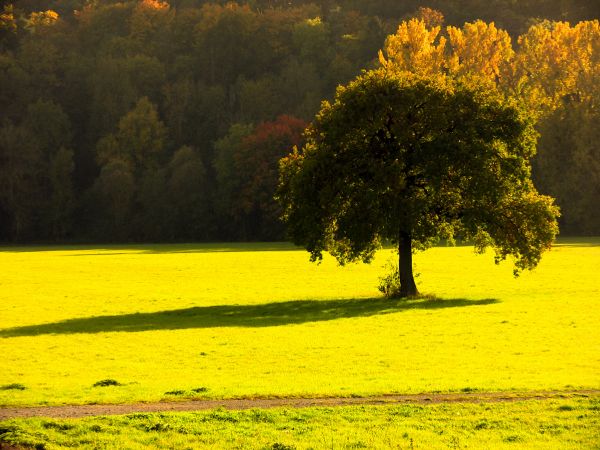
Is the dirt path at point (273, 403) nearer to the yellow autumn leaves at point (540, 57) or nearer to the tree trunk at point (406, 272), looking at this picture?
the tree trunk at point (406, 272)

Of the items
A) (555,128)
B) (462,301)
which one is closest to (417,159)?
(462,301)

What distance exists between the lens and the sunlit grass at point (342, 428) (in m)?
17.2

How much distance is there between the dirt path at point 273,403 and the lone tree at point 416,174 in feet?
79.4

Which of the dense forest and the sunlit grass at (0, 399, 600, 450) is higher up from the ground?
the dense forest

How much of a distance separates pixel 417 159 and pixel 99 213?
337 ft

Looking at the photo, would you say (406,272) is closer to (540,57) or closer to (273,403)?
(273,403)

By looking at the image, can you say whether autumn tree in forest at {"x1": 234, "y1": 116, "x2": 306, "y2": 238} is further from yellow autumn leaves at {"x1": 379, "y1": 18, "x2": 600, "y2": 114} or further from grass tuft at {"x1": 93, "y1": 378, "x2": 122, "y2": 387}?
grass tuft at {"x1": 93, "y1": 378, "x2": 122, "y2": 387}

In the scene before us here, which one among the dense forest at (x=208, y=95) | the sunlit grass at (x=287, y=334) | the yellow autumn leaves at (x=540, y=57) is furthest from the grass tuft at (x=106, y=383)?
the yellow autumn leaves at (x=540, y=57)

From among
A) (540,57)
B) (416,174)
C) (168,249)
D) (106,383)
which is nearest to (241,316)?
(416,174)

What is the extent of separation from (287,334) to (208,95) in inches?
4714

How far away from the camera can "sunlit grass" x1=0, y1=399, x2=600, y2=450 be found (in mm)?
17156

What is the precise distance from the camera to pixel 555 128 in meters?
128

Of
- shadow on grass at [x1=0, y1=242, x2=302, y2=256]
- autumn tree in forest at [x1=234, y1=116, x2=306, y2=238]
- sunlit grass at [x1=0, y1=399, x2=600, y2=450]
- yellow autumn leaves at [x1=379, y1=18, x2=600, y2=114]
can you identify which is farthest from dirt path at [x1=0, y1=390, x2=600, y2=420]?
yellow autumn leaves at [x1=379, y1=18, x2=600, y2=114]

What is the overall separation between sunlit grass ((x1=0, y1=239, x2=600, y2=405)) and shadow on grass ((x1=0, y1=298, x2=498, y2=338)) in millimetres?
82
